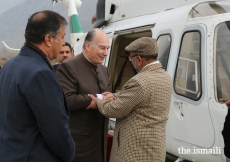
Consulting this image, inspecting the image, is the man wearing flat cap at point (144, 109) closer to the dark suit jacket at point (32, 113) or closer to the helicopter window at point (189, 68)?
the dark suit jacket at point (32, 113)

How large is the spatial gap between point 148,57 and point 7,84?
1.03 meters

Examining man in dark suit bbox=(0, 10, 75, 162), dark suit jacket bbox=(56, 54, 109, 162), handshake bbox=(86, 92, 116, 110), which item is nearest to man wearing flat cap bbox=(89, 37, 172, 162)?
handshake bbox=(86, 92, 116, 110)

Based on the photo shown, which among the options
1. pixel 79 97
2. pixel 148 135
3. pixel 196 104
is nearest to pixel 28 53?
pixel 79 97

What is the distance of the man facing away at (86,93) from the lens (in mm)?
2391

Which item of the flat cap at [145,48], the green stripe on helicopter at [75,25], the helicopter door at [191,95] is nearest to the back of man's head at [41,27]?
the flat cap at [145,48]

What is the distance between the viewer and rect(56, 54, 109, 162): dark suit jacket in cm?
238

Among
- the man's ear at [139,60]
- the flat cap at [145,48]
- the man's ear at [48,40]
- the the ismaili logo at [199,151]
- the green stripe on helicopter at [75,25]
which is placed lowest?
the the ismaili logo at [199,151]

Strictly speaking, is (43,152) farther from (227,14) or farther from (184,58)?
(227,14)

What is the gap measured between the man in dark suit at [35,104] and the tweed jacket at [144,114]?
0.60 m

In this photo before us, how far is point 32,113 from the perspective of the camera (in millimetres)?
1523

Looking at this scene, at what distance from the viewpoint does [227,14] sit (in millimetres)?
2793

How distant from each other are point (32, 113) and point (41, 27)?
45 cm

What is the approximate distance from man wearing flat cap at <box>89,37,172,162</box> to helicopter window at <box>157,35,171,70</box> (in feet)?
3.90

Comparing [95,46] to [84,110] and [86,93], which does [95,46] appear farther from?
[84,110]
